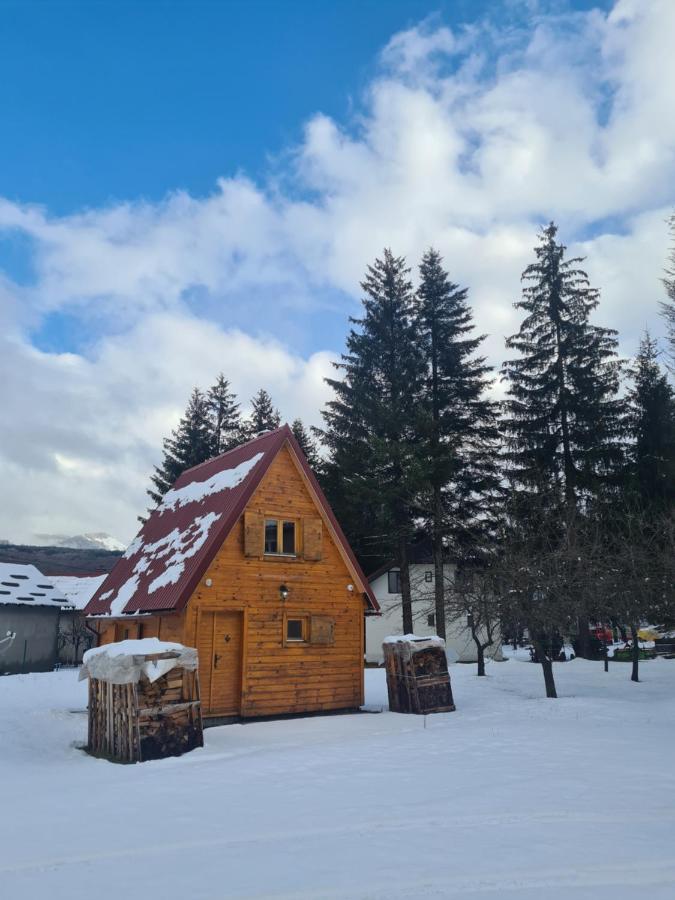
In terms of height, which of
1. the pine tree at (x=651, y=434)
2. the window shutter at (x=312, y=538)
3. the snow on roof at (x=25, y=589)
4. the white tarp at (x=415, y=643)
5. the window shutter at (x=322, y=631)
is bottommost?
the white tarp at (x=415, y=643)

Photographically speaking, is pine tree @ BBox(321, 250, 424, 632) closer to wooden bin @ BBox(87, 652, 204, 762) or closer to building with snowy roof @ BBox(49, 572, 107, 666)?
building with snowy roof @ BBox(49, 572, 107, 666)

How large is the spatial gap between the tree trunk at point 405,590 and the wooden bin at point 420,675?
13213 mm

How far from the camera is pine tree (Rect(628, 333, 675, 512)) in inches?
1276

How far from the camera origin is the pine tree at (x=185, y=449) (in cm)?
4272

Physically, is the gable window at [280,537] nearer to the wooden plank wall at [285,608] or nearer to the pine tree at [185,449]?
the wooden plank wall at [285,608]

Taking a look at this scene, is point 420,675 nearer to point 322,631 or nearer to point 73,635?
point 322,631

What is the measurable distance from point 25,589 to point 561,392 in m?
26.7

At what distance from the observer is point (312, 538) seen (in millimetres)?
18094

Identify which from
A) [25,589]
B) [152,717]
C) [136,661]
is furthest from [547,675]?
[25,589]

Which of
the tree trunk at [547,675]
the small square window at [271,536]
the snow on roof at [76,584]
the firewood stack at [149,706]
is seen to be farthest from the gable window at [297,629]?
the snow on roof at [76,584]

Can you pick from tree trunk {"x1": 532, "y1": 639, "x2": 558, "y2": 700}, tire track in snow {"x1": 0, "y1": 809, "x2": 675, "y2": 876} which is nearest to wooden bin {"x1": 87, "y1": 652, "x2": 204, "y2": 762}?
tire track in snow {"x1": 0, "y1": 809, "x2": 675, "y2": 876}

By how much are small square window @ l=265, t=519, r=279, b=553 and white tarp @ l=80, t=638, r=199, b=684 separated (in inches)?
218

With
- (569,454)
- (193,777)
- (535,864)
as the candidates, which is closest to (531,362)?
(569,454)

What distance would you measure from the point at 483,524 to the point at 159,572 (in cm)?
1909
